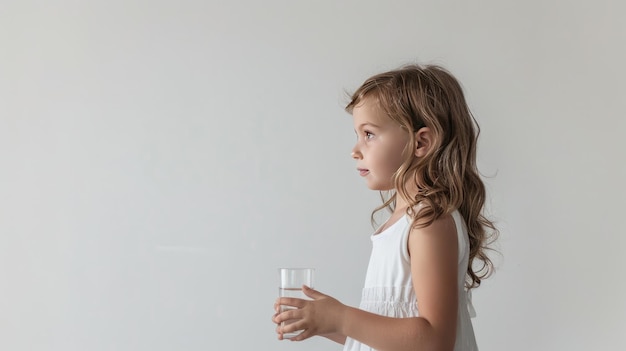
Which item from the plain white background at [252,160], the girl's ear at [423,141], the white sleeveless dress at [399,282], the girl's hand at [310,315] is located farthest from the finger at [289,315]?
the plain white background at [252,160]

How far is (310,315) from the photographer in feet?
3.92

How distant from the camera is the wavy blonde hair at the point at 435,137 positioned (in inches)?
52.3

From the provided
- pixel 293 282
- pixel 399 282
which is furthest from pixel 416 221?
pixel 293 282

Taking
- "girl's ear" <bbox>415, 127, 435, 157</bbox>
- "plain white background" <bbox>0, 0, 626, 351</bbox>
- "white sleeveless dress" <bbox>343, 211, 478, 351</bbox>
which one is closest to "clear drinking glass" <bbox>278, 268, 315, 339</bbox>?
"white sleeveless dress" <bbox>343, 211, 478, 351</bbox>

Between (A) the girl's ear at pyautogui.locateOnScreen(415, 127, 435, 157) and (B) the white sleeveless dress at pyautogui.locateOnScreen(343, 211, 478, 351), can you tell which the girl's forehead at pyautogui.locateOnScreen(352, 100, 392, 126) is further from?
(B) the white sleeveless dress at pyautogui.locateOnScreen(343, 211, 478, 351)

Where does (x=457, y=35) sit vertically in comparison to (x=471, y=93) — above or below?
above

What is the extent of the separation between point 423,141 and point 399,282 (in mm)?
232

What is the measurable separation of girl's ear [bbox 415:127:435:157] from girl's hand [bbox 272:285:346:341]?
0.96 ft

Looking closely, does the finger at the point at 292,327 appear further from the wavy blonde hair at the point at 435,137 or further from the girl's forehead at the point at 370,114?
the girl's forehead at the point at 370,114

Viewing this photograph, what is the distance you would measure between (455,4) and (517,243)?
2.09ft

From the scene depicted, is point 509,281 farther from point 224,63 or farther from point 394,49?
point 224,63

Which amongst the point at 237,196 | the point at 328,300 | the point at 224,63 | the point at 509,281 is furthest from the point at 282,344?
the point at 328,300

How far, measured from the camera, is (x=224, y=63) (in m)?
2.12

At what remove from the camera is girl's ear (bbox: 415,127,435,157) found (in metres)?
1.34
